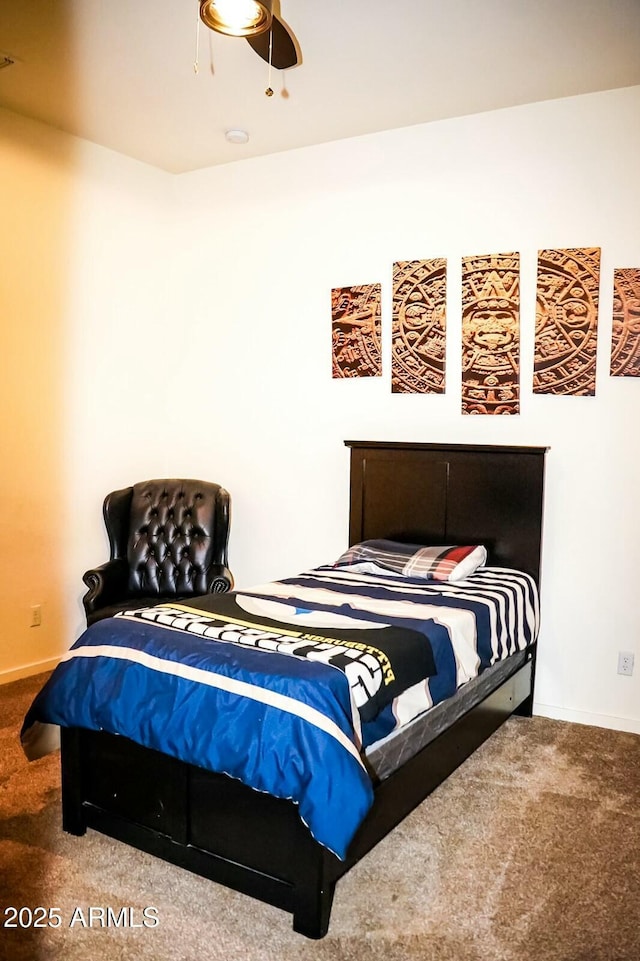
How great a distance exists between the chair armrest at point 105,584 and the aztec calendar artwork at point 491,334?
1.96 meters

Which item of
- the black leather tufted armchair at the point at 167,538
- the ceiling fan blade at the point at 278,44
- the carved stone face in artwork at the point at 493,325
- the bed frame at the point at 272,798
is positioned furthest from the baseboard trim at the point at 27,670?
the ceiling fan blade at the point at 278,44

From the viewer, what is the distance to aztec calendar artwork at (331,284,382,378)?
13.2 feet

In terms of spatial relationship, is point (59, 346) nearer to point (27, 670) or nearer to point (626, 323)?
point (27, 670)

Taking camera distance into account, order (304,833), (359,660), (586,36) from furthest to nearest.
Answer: (586,36) → (359,660) → (304,833)

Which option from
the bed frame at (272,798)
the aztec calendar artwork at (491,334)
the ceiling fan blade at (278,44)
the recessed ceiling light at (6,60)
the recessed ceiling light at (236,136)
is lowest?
the bed frame at (272,798)

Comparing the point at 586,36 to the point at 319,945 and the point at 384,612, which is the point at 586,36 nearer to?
the point at 384,612

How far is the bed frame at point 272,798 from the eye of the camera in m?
2.03

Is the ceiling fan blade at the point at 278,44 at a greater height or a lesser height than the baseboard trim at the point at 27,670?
greater

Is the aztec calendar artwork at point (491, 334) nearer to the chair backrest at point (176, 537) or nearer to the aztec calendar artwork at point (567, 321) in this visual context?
the aztec calendar artwork at point (567, 321)

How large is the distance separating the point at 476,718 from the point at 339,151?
9.59 feet

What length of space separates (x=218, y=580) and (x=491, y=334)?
1810 mm

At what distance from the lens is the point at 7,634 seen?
3932mm

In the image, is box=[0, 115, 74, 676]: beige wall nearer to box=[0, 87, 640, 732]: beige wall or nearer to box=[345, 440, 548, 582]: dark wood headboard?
box=[0, 87, 640, 732]: beige wall

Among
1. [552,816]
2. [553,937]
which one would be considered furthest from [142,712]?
[552,816]
